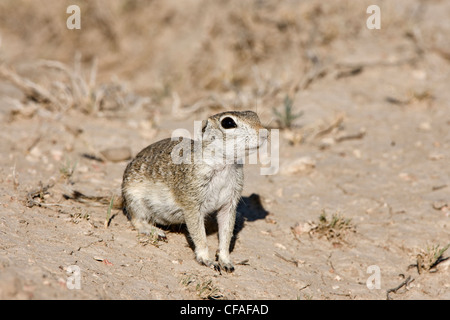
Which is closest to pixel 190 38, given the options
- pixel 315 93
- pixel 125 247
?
pixel 315 93

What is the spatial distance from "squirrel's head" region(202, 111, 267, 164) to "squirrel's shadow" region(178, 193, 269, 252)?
931 millimetres

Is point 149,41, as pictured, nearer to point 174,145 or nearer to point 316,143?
point 316,143

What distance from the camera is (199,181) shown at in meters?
3.80

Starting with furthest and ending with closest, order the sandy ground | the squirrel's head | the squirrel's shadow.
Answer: the squirrel's shadow, the sandy ground, the squirrel's head

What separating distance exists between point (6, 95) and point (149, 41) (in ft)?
9.75

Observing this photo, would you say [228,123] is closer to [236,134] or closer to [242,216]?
[236,134]

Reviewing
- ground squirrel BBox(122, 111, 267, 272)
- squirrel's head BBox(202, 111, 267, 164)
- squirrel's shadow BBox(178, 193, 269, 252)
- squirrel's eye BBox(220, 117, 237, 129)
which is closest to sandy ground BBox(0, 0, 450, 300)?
squirrel's shadow BBox(178, 193, 269, 252)

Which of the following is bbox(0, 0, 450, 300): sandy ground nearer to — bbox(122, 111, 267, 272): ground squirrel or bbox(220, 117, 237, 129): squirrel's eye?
bbox(122, 111, 267, 272): ground squirrel

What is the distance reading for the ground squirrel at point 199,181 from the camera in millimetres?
3584

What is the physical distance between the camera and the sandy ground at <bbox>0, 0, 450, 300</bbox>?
12.1 ft

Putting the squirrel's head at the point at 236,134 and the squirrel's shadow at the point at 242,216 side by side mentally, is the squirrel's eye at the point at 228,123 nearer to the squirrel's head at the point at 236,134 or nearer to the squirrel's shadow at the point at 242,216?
the squirrel's head at the point at 236,134

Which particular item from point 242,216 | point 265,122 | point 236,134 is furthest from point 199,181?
point 265,122

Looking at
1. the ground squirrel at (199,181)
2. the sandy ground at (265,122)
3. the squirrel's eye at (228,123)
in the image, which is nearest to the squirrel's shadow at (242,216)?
the sandy ground at (265,122)

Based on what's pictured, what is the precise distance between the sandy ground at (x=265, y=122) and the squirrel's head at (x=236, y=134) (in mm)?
965
